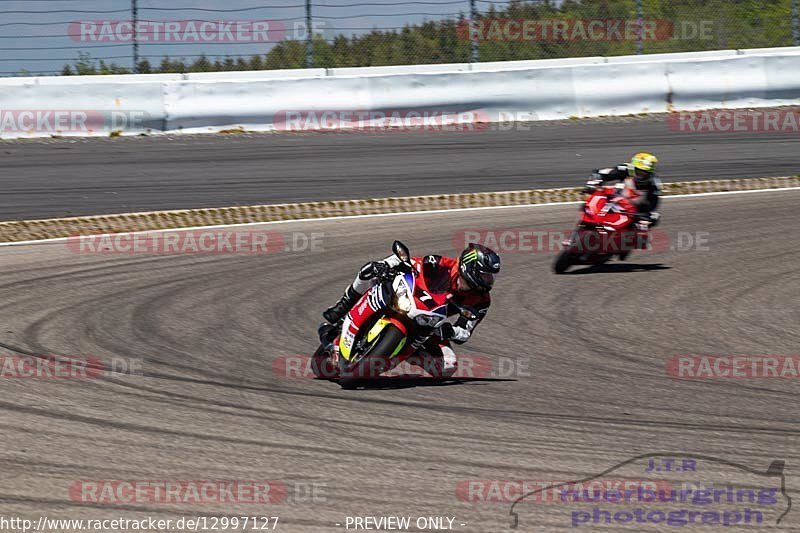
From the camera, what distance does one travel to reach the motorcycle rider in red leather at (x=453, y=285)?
27.3 ft

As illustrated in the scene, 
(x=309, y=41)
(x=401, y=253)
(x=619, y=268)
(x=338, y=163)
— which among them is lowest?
(x=619, y=268)

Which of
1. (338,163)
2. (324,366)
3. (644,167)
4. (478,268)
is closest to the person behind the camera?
(478,268)

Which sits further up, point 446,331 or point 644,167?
point 644,167

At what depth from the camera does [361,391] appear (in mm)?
8438

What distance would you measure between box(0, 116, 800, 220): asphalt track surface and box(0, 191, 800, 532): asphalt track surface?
275cm

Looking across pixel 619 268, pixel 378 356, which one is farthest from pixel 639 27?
pixel 378 356

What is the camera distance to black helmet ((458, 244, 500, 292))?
27.3 feet

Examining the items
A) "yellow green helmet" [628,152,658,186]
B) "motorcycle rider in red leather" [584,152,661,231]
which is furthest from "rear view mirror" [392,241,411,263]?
"yellow green helmet" [628,152,658,186]

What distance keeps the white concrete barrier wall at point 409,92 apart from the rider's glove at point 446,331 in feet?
43.3

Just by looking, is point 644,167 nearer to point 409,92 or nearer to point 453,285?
point 453,285

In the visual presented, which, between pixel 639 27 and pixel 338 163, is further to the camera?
pixel 639 27

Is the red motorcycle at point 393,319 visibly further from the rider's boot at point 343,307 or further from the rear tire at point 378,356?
the rider's boot at point 343,307

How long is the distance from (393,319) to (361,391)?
0.61 meters

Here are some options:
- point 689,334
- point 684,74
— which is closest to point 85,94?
point 684,74
